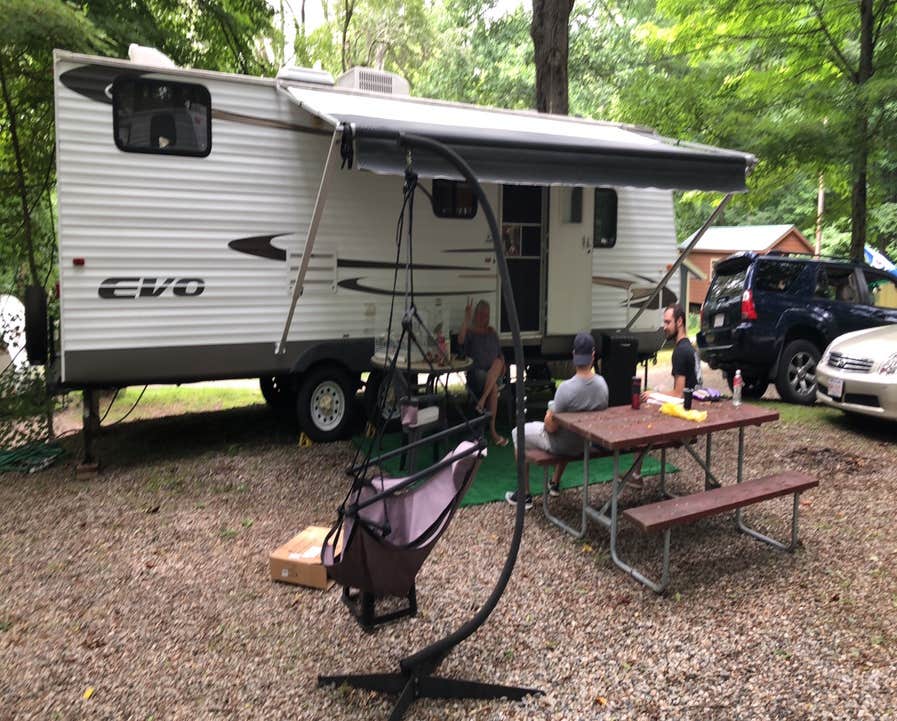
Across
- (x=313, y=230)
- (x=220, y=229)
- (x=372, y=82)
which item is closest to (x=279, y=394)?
(x=220, y=229)

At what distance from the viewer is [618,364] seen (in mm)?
7430

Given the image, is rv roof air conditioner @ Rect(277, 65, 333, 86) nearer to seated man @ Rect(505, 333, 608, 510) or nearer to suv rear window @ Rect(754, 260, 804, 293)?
seated man @ Rect(505, 333, 608, 510)

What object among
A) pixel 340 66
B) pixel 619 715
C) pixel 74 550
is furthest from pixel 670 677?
pixel 340 66

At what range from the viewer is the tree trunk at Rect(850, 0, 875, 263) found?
828cm

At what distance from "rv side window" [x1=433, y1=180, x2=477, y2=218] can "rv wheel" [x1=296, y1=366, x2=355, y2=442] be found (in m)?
1.78

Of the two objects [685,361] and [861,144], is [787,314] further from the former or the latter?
[685,361]

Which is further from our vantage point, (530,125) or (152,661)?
(530,125)

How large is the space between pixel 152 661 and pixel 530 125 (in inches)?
197

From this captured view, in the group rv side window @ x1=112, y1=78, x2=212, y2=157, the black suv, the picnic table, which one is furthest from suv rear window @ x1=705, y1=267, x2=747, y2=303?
rv side window @ x1=112, y1=78, x2=212, y2=157

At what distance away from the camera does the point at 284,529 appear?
14.7ft

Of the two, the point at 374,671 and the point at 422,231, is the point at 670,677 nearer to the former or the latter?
the point at 374,671

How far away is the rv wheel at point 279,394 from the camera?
6789 mm

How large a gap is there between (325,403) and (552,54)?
5.75m

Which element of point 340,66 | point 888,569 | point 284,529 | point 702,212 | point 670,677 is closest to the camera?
point 670,677
